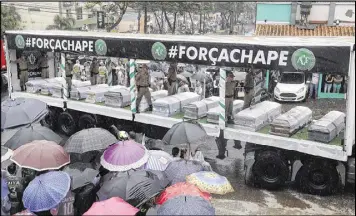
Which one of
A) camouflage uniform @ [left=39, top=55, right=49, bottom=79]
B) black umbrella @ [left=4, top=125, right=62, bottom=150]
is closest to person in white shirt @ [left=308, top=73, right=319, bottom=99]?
camouflage uniform @ [left=39, top=55, right=49, bottom=79]

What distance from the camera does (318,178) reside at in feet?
29.7

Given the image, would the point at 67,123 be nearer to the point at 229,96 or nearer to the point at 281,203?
the point at 229,96

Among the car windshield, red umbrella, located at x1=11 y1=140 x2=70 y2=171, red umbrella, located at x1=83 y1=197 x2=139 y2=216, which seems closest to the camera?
red umbrella, located at x1=83 y1=197 x2=139 y2=216

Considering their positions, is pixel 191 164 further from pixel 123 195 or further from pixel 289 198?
pixel 289 198

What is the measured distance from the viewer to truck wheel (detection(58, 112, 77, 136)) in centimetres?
1354

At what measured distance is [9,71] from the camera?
1478cm

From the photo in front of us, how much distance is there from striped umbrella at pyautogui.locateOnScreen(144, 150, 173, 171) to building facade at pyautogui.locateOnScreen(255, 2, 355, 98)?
18288mm

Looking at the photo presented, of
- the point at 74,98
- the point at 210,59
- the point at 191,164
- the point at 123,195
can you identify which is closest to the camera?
the point at 123,195

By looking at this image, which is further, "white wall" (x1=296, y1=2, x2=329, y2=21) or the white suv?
"white wall" (x1=296, y1=2, x2=329, y2=21)

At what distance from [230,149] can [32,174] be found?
6.62 m

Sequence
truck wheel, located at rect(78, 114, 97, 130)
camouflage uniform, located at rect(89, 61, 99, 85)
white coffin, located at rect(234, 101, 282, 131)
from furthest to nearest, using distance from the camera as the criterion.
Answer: camouflage uniform, located at rect(89, 61, 99, 85)
truck wheel, located at rect(78, 114, 97, 130)
white coffin, located at rect(234, 101, 282, 131)

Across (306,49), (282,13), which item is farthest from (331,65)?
(282,13)

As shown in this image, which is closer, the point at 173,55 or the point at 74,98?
the point at 173,55

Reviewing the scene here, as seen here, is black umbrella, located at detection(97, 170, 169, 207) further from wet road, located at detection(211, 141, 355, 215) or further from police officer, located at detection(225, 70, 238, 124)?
police officer, located at detection(225, 70, 238, 124)
